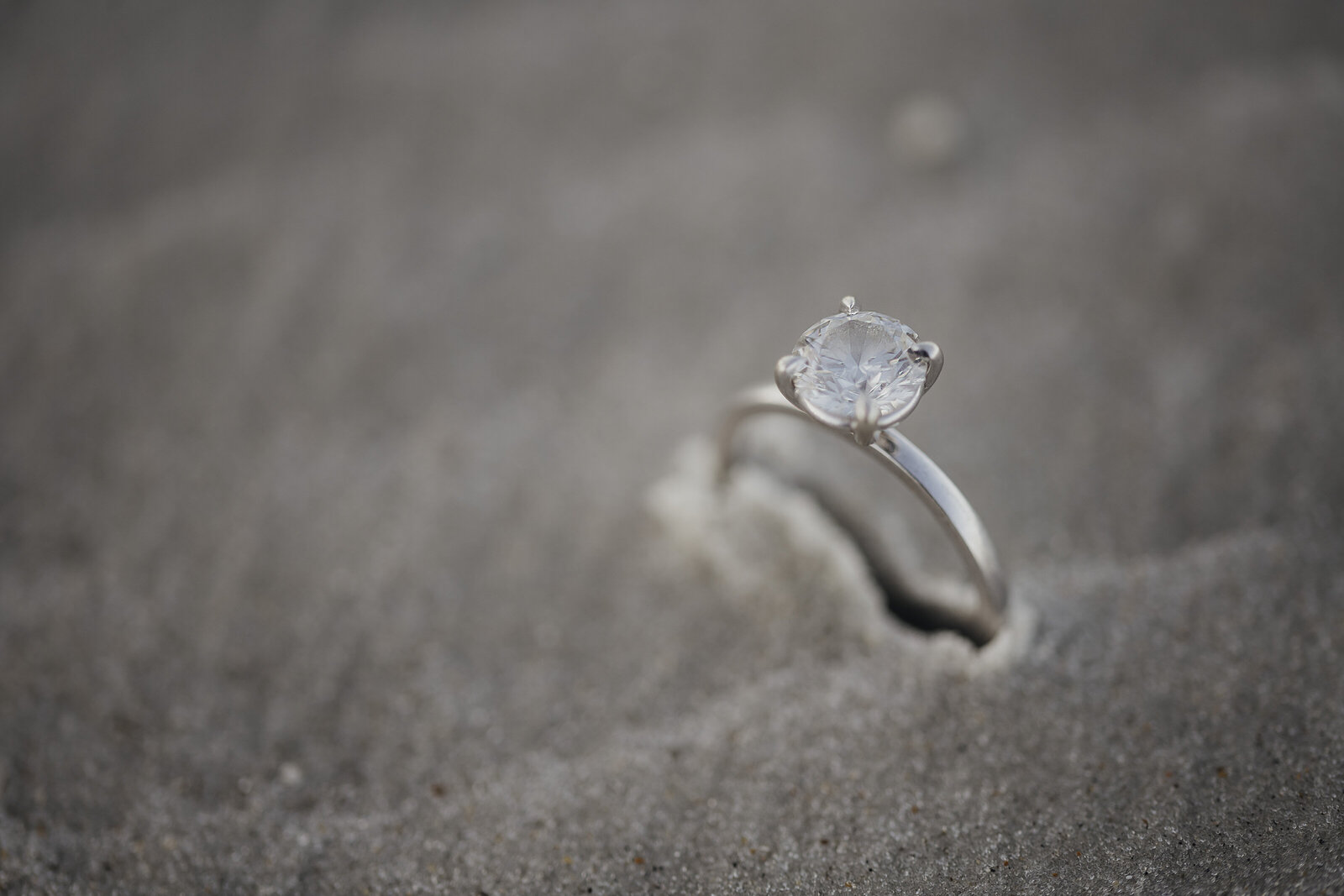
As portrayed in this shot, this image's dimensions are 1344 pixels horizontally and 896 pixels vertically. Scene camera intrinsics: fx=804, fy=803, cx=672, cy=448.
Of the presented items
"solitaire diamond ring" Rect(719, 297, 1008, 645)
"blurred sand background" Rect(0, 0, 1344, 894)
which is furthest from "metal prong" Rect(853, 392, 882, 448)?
"blurred sand background" Rect(0, 0, 1344, 894)

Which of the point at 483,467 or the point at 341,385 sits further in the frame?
the point at 341,385

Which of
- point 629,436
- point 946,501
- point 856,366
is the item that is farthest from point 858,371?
point 629,436

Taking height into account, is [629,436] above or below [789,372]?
above

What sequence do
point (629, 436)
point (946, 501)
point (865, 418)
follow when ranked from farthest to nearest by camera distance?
point (629, 436)
point (946, 501)
point (865, 418)

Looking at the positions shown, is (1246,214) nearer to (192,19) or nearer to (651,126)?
(651,126)

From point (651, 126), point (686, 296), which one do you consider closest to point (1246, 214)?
point (686, 296)

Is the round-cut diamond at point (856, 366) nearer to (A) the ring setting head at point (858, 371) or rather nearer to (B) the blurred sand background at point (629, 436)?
(A) the ring setting head at point (858, 371)

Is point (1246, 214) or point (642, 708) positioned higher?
point (1246, 214)

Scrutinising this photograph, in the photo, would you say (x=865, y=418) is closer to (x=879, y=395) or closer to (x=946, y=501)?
(x=879, y=395)
